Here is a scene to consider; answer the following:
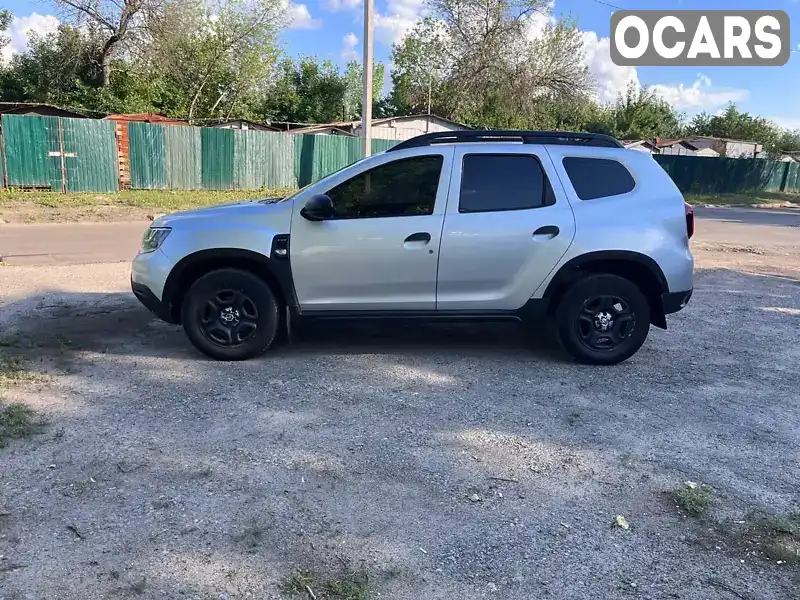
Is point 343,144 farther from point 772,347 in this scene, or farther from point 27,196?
point 772,347

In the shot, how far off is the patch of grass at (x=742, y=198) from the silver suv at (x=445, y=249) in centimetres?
2782

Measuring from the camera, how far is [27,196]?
1730cm

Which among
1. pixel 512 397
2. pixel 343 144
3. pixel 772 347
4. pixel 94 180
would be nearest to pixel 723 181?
pixel 343 144

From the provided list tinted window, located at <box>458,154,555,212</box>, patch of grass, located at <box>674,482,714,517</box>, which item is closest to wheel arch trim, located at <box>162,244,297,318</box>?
tinted window, located at <box>458,154,555,212</box>

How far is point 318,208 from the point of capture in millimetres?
5066

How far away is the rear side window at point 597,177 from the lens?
5.42 m

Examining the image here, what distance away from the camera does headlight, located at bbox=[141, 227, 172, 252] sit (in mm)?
5309

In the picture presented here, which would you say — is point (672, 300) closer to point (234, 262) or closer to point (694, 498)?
point (694, 498)

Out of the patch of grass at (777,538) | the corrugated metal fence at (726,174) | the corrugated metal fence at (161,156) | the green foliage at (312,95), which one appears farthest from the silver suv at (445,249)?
the green foliage at (312,95)

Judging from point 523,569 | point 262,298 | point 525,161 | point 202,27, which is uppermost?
point 202,27

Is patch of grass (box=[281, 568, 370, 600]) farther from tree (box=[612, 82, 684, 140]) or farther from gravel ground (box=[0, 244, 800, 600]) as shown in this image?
tree (box=[612, 82, 684, 140])

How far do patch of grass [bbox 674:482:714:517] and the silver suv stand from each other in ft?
6.82

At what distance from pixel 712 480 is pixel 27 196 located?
60.0 feet

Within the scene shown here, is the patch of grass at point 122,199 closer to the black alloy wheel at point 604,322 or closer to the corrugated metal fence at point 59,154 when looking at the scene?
the corrugated metal fence at point 59,154
